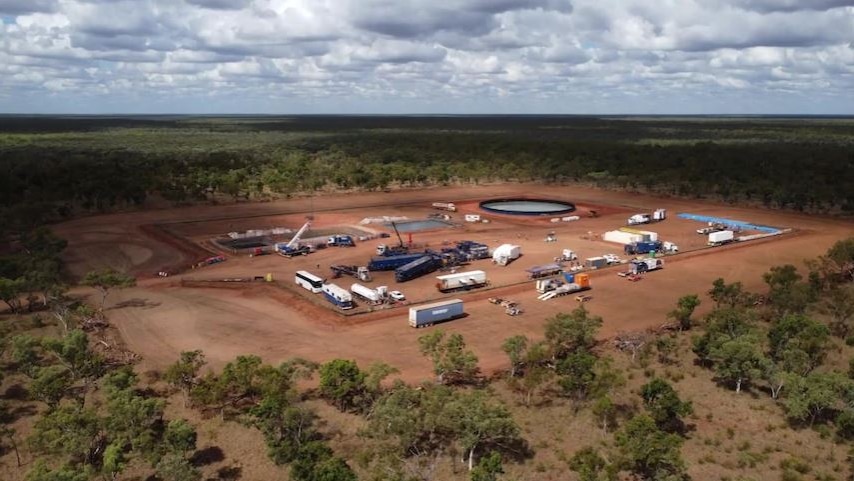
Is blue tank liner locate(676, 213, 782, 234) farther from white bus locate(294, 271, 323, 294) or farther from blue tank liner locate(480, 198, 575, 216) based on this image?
white bus locate(294, 271, 323, 294)

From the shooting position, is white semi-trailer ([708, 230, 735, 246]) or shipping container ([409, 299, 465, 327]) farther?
white semi-trailer ([708, 230, 735, 246])

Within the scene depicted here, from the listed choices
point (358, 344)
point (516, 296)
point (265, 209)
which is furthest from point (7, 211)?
point (516, 296)

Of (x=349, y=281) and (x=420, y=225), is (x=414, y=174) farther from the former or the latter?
Result: (x=349, y=281)

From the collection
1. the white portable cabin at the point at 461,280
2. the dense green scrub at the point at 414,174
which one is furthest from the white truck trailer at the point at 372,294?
the dense green scrub at the point at 414,174

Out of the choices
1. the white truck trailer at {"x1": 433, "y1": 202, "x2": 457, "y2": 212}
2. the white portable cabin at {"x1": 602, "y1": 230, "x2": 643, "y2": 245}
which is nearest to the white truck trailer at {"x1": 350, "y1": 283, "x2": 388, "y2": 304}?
the white portable cabin at {"x1": 602, "y1": 230, "x2": 643, "y2": 245}

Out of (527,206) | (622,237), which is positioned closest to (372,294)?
(622,237)

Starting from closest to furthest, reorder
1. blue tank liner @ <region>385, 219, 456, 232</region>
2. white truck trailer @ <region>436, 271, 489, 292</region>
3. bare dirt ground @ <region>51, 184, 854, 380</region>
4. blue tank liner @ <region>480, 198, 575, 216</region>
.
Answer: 1. bare dirt ground @ <region>51, 184, 854, 380</region>
2. white truck trailer @ <region>436, 271, 489, 292</region>
3. blue tank liner @ <region>385, 219, 456, 232</region>
4. blue tank liner @ <region>480, 198, 575, 216</region>

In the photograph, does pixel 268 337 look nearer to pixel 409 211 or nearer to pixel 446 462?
pixel 446 462

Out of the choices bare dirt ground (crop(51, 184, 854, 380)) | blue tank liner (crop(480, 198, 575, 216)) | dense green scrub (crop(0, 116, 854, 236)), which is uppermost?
dense green scrub (crop(0, 116, 854, 236))
